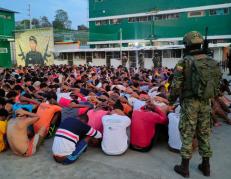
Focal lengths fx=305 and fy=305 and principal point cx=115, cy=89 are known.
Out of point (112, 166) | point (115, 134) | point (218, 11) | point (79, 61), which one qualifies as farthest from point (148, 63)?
point (112, 166)

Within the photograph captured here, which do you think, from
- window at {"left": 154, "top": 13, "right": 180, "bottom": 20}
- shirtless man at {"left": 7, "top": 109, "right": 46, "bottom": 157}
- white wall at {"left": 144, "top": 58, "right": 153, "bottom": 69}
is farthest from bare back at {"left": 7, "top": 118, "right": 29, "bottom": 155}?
window at {"left": 154, "top": 13, "right": 180, "bottom": 20}

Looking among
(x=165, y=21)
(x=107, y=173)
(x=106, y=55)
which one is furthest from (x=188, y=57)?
(x=165, y=21)

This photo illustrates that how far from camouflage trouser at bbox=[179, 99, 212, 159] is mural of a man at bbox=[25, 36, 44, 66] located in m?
27.5

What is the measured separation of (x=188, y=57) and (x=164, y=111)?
1.75 metres

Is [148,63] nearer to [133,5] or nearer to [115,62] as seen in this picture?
[115,62]

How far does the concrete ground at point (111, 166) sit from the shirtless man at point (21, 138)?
0.44 ft

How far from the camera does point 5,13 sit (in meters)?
37.5

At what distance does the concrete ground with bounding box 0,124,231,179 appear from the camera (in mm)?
4387

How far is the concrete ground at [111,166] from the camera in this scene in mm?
4387

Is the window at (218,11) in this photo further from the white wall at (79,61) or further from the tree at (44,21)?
the tree at (44,21)

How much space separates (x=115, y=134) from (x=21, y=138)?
158 cm

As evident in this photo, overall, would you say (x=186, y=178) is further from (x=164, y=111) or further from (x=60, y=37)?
(x=60, y=37)

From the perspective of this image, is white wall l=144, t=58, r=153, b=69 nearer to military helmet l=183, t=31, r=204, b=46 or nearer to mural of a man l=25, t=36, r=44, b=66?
mural of a man l=25, t=36, r=44, b=66

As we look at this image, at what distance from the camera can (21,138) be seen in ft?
16.8
